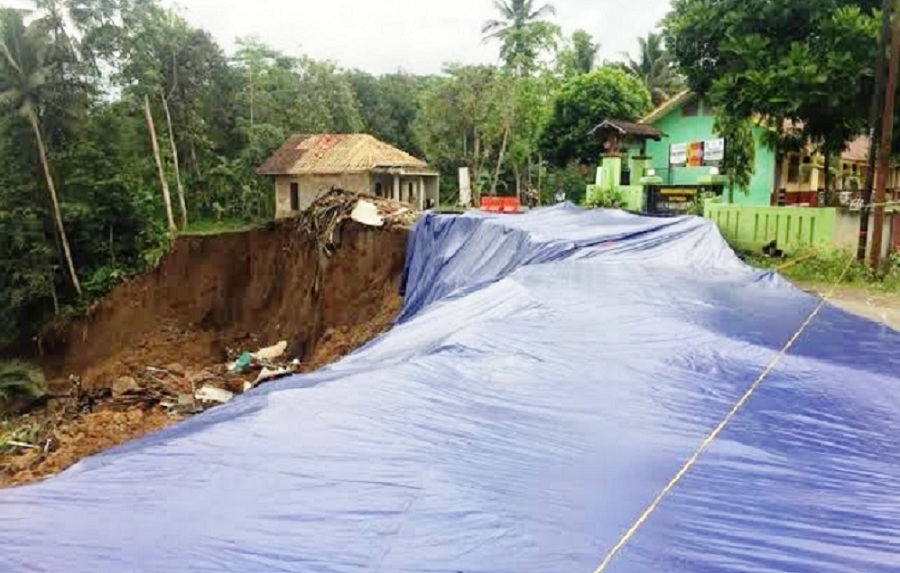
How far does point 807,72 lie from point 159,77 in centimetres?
1822

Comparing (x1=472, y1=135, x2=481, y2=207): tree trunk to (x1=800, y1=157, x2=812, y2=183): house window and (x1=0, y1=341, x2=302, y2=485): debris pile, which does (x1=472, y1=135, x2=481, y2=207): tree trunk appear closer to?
(x1=800, y1=157, x2=812, y2=183): house window

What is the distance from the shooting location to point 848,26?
9.87 metres

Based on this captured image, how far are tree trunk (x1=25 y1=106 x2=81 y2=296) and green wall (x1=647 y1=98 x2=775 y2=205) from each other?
1716cm

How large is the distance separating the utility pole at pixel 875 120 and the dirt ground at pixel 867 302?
1.33 metres

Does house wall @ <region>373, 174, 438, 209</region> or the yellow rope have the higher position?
house wall @ <region>373, 174, 438, 209</region>

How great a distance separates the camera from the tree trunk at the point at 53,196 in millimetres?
18156

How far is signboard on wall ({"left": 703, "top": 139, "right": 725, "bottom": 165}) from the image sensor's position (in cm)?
1827

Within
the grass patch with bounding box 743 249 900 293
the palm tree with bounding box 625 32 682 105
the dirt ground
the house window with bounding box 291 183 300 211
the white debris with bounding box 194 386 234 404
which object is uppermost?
the palm tree with bounding box 625 32 682 105

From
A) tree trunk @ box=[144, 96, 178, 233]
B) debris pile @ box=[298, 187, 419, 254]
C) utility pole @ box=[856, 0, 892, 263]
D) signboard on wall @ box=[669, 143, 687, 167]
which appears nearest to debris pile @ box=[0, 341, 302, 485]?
debris pile @ box=[298, 187, 419, 254]

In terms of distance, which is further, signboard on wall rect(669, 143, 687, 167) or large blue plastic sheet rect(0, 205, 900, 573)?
signboard on wall rect(669, 143, 687, 167)

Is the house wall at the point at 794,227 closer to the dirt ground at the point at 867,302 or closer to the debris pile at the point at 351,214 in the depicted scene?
the dirt ground at the point at 867,302

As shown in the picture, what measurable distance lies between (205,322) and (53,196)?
17.3 ft

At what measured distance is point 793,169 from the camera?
1988 cm

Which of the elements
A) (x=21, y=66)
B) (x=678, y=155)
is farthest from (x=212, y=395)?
(x=678, y=155)
